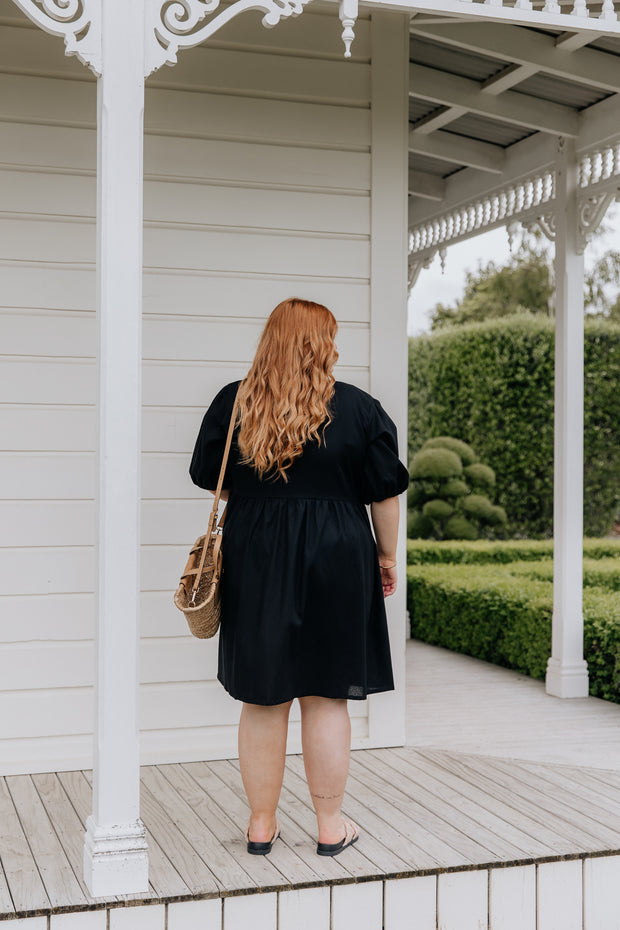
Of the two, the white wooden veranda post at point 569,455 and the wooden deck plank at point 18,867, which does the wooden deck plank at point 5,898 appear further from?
the white wooden veranda post at point 569,455

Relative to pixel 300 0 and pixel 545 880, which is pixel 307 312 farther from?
pixel 545 880

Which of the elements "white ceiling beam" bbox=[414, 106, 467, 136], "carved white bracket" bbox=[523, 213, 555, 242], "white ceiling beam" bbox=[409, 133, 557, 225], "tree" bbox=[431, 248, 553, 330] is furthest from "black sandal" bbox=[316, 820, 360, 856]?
"tree" bbox=[431, 248, 553, 330]

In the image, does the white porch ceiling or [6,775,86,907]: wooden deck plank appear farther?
the white porch ceiling

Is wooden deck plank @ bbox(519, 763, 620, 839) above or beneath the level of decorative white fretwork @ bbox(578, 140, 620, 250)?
beneath

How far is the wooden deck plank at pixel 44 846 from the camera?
2.62 metres

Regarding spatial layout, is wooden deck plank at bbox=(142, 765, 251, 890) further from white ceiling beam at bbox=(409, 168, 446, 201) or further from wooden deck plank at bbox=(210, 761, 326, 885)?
white ceiling beam at bbox=(409, 168, 446, 201)

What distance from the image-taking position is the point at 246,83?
13.2 feet

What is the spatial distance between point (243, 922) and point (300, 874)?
0.19 meters

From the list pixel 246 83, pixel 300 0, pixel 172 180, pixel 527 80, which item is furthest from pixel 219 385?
pixel 527 80

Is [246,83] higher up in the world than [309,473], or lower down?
higher up

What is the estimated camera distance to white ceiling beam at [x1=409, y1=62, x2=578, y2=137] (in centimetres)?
498

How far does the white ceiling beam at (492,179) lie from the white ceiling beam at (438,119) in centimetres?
40

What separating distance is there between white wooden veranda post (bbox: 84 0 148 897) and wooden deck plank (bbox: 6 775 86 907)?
0.08 m

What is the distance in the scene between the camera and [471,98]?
501cm
